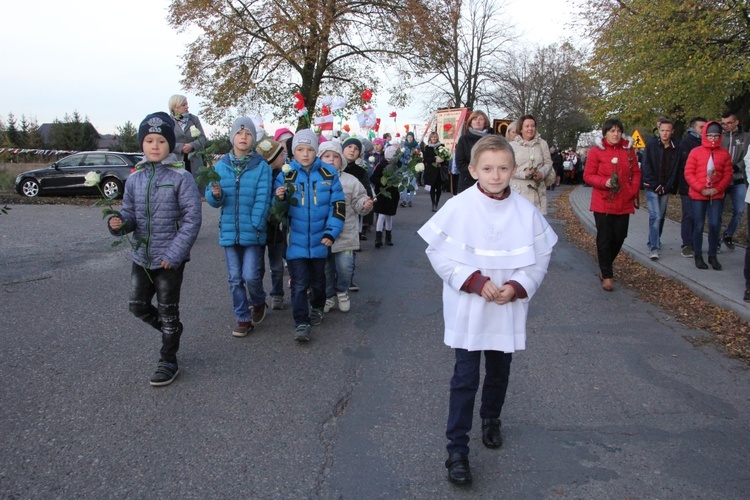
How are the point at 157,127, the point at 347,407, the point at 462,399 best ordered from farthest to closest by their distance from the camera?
the point at 157,127 → the point at 347,407 → the point at 462,399

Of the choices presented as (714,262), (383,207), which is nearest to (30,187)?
(383,207)

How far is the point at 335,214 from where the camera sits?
204 inches

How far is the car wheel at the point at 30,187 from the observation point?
18328mm

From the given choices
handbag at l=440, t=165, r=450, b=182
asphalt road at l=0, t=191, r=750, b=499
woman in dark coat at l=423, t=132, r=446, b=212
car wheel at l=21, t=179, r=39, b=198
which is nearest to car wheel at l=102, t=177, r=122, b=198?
car wheel at l=21, t=179, r=39, b=198

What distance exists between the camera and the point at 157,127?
4.01m

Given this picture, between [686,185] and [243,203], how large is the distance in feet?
21.5

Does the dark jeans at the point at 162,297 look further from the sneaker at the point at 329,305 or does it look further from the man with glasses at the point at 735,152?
the man with glasses at the point at 735,152

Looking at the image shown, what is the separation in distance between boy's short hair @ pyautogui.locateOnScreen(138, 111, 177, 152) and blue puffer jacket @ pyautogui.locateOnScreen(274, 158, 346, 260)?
1.15 m

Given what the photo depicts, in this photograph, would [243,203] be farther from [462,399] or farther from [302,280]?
[462,399]

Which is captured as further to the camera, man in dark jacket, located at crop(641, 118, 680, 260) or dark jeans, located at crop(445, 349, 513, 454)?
man in dark jacket, located at crop(641, 118, 680, 260)

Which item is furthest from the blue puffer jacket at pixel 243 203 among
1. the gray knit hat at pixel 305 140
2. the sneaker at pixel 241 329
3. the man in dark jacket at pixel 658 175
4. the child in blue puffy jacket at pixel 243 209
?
the man in dark jacket at pixel 658 175

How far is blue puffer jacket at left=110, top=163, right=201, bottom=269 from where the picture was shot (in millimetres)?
4039

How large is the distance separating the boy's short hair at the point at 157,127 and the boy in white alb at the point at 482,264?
212 centimetres

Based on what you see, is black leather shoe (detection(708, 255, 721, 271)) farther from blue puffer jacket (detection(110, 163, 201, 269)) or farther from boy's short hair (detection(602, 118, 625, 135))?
blue puffer jacket (detection(110, 163, 201, 269))
